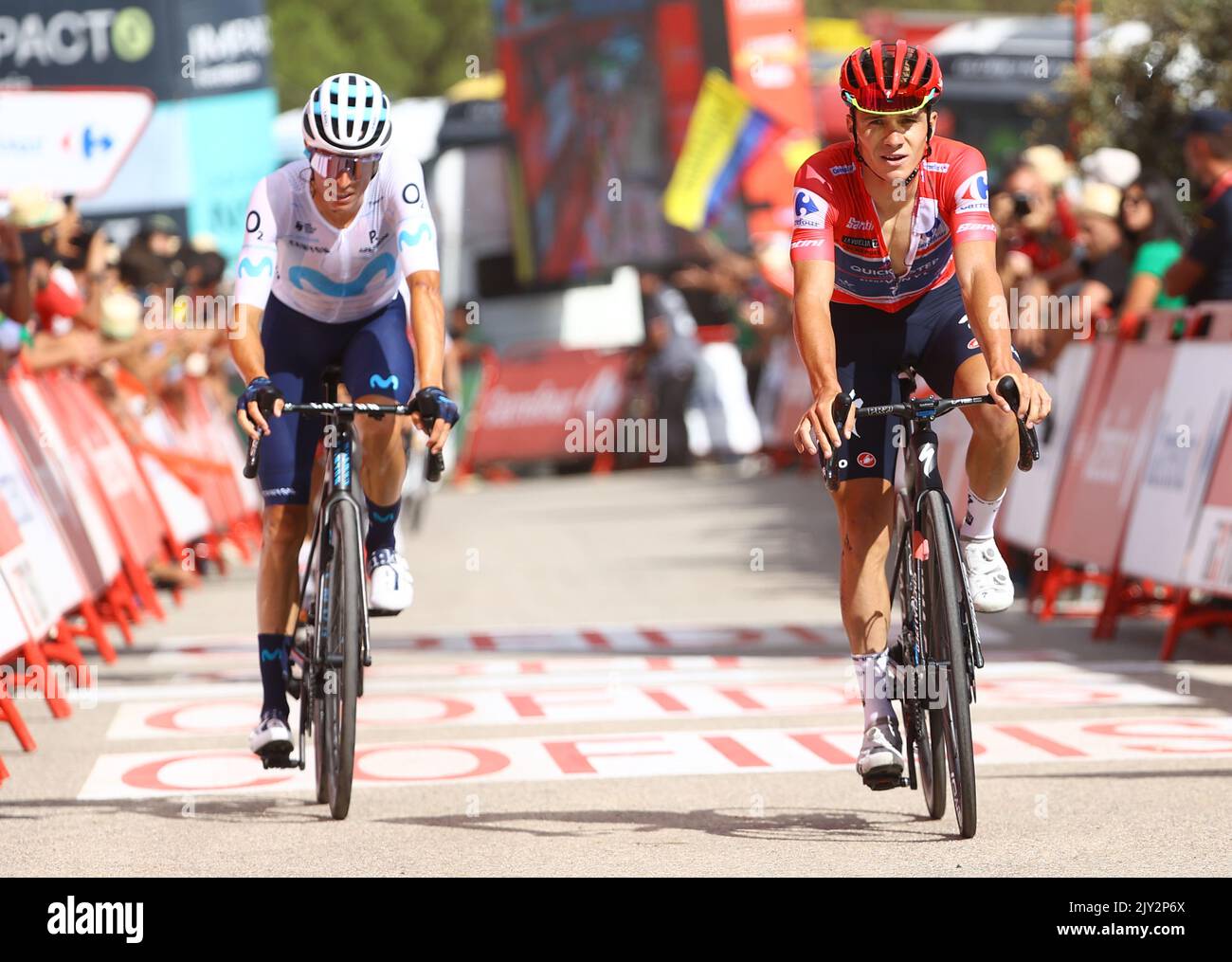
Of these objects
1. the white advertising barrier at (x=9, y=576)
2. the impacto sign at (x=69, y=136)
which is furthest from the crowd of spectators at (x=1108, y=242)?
the impacto sign at (x=69, y=136)

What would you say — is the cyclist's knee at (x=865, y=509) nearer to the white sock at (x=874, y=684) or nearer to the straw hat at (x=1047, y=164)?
the white sock at (x=874, y=684)

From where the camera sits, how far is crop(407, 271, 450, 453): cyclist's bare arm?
6.44 m

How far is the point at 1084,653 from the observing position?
10180 millimetres

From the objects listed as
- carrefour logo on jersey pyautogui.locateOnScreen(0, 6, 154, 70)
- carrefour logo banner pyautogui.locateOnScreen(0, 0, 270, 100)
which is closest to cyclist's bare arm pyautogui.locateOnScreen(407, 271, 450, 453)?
carrefour logo banner pyautogui.locateOnScreen(0, 0, 270, 100)

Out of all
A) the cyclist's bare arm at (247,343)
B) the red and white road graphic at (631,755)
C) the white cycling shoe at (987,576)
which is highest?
the cyclist's bare arm at (247,343)

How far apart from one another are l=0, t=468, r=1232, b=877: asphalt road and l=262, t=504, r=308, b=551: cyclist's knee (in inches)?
33.8

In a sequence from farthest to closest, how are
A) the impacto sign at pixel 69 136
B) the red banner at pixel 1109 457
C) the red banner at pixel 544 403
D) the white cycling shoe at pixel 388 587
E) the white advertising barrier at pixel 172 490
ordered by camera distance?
the red banner at pixel 544 403, the impacto sign at pixel 69 136, the white advertising barrier at pixel 172 490, the red banner at pixel 1109 457, the white cycling shoe at pixel 388 587

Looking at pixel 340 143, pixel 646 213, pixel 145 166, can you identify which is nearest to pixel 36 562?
pixel 340 143

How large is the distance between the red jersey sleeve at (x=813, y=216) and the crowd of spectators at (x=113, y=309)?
5123 mm

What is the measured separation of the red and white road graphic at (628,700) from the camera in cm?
858

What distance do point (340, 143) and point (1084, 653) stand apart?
5.22m

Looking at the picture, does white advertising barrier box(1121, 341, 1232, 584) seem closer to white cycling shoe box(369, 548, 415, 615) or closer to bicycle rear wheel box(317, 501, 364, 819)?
white cycling shoe box(369, 548, 415, 615)
